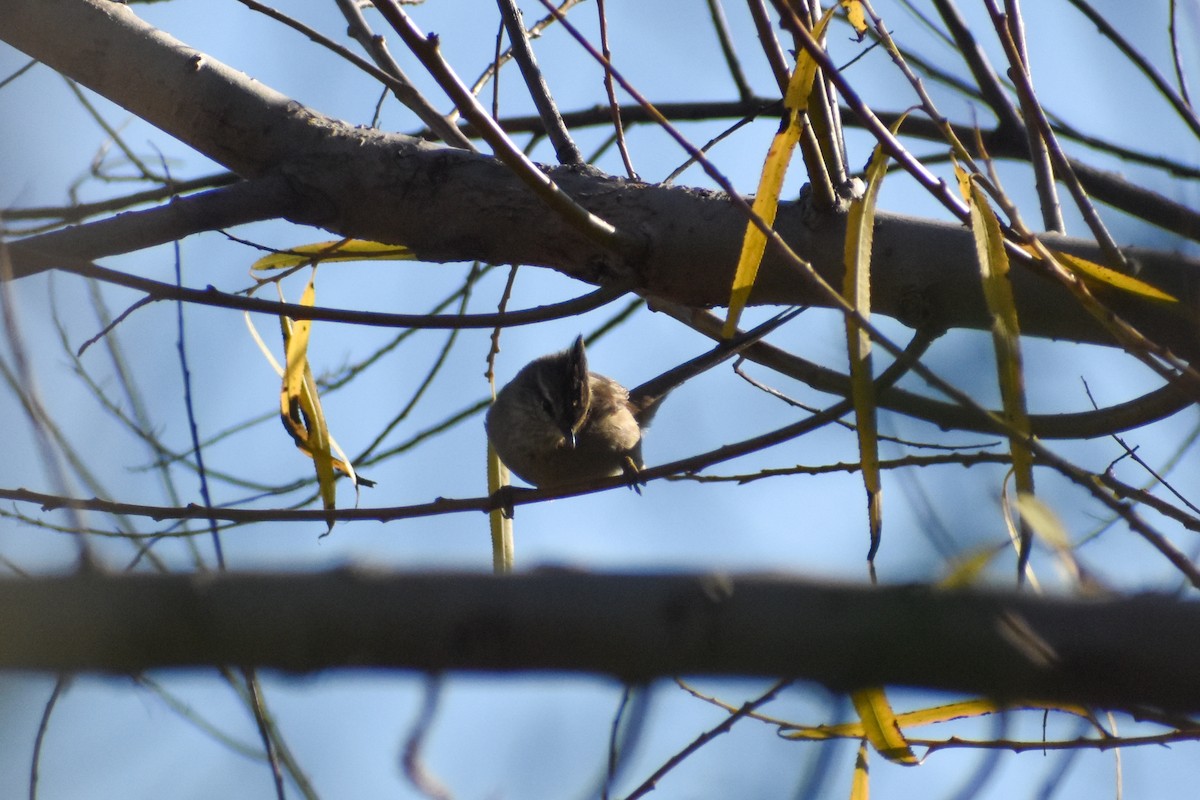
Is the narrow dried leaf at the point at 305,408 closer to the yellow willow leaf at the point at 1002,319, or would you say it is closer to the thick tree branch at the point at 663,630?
the yellow willow leaf at the point at 1002,319

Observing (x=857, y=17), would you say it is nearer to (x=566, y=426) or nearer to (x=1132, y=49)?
(x=1132, y=49)

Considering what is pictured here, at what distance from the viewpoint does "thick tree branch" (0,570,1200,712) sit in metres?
1.06

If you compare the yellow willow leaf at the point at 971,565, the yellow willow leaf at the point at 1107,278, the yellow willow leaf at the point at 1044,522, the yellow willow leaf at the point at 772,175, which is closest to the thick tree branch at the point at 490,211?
the yellow willow leaf at the point at 1107,278

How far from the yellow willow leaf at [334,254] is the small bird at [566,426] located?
65.9 inches

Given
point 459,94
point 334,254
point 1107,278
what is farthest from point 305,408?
point 1107,278

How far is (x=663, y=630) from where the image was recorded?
112 centimetres

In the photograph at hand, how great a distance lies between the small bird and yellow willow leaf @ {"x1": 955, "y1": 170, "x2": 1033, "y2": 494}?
2743mm

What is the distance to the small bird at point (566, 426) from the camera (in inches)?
216

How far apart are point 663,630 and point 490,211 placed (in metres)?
2.15

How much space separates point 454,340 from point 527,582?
312 cm

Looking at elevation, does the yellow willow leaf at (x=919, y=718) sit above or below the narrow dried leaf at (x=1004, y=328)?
below

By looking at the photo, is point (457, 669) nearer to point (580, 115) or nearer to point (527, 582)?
point (527, 582)

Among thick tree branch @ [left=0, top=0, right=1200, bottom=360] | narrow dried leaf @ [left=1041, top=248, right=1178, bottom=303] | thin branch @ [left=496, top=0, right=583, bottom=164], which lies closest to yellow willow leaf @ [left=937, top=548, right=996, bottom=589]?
narrow dried leaf @ [left=1041, top=248, right=1178, bottom=303]

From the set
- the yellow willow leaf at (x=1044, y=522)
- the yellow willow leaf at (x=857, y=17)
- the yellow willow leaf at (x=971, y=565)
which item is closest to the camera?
the yellow willow leaf at (x=971, y=565)
